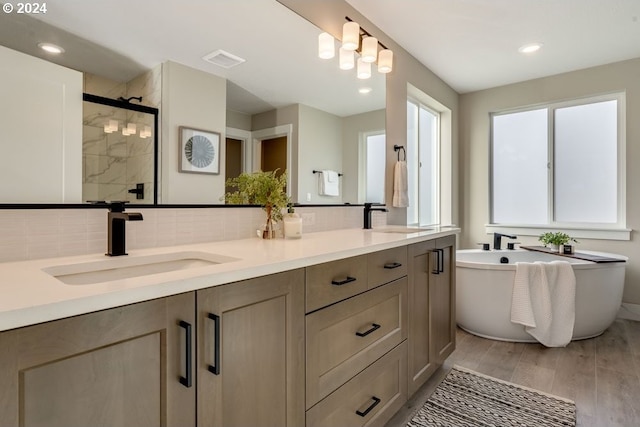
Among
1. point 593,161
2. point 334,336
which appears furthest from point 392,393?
point 593,161

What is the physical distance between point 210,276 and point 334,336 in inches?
23.7

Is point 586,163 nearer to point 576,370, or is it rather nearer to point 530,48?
point 530,48

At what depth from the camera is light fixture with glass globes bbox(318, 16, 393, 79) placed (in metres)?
2.11

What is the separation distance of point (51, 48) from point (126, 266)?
708mm

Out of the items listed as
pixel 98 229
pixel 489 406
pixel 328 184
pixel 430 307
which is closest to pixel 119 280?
pixel 98 229

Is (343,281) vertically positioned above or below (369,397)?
above

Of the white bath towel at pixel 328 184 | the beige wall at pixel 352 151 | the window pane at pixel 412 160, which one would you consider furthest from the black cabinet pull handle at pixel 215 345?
the window pane at pixel 412 160

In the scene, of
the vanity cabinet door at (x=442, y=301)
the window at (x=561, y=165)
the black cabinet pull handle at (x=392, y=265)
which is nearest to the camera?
the black cabinet pull handle at (x=392, y=265)

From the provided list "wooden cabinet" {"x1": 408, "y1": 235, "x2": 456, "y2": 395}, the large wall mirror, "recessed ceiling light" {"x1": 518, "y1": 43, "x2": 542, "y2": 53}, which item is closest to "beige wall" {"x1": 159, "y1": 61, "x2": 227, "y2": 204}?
the large wall mirror

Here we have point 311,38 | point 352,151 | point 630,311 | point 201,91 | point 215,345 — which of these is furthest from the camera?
point 630,311

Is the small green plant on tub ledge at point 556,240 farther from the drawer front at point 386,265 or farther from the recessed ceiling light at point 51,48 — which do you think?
the recessed ceiling light at point 51,48

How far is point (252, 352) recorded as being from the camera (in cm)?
95

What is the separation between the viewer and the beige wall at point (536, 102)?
327 cm

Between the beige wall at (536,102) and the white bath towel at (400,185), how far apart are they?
1.81m
